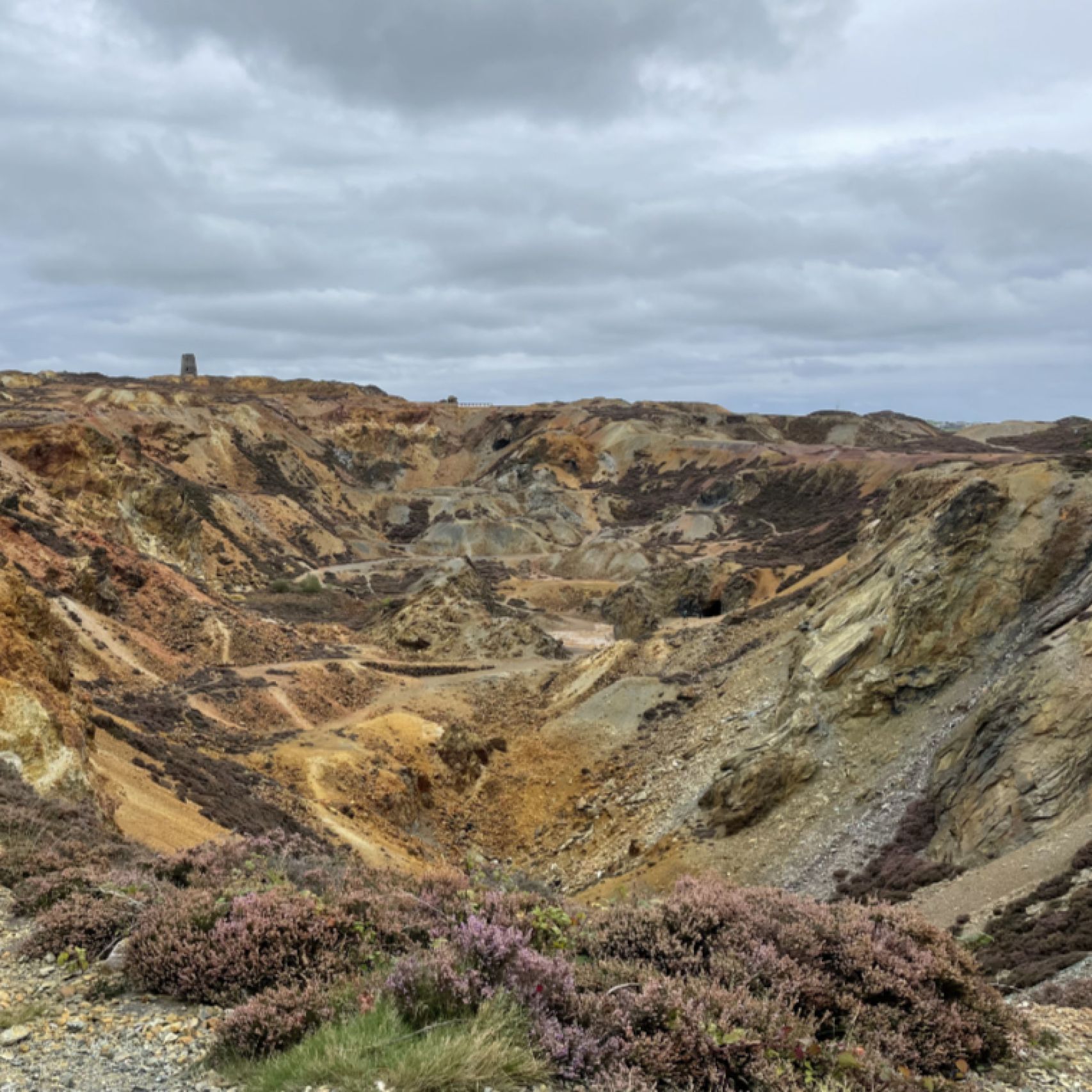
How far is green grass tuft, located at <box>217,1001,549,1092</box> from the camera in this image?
4.39 metres

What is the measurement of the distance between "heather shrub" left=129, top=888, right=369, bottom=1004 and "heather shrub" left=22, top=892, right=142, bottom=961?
1.24 ft

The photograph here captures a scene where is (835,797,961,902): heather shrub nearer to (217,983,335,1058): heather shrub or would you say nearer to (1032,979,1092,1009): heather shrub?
(1032,979,1092,1009): heather shrub

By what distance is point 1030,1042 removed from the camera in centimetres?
595

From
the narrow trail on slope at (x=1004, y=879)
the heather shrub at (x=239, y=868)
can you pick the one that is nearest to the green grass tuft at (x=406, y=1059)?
the heather shrub at (x=239, y=868)

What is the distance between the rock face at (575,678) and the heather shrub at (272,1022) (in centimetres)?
1053

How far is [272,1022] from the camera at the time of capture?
509 centimetres

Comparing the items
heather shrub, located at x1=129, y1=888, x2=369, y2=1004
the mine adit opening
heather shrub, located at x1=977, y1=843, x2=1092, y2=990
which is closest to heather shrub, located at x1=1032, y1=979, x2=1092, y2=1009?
heather shrub, located at x1=977, y1=843, x2=1092, y2=990

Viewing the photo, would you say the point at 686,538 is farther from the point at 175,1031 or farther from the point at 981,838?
the point at 175,1031

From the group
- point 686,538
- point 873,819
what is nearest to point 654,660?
point 873,819

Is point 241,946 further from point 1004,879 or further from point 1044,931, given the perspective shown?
point 1004,879

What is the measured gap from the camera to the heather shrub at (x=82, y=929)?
668 centimetres

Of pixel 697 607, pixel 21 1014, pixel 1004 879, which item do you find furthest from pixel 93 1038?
pixel 697 607

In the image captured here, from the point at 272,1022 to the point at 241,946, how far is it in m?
1.04

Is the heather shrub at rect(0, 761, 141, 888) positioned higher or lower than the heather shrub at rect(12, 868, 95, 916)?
lower
